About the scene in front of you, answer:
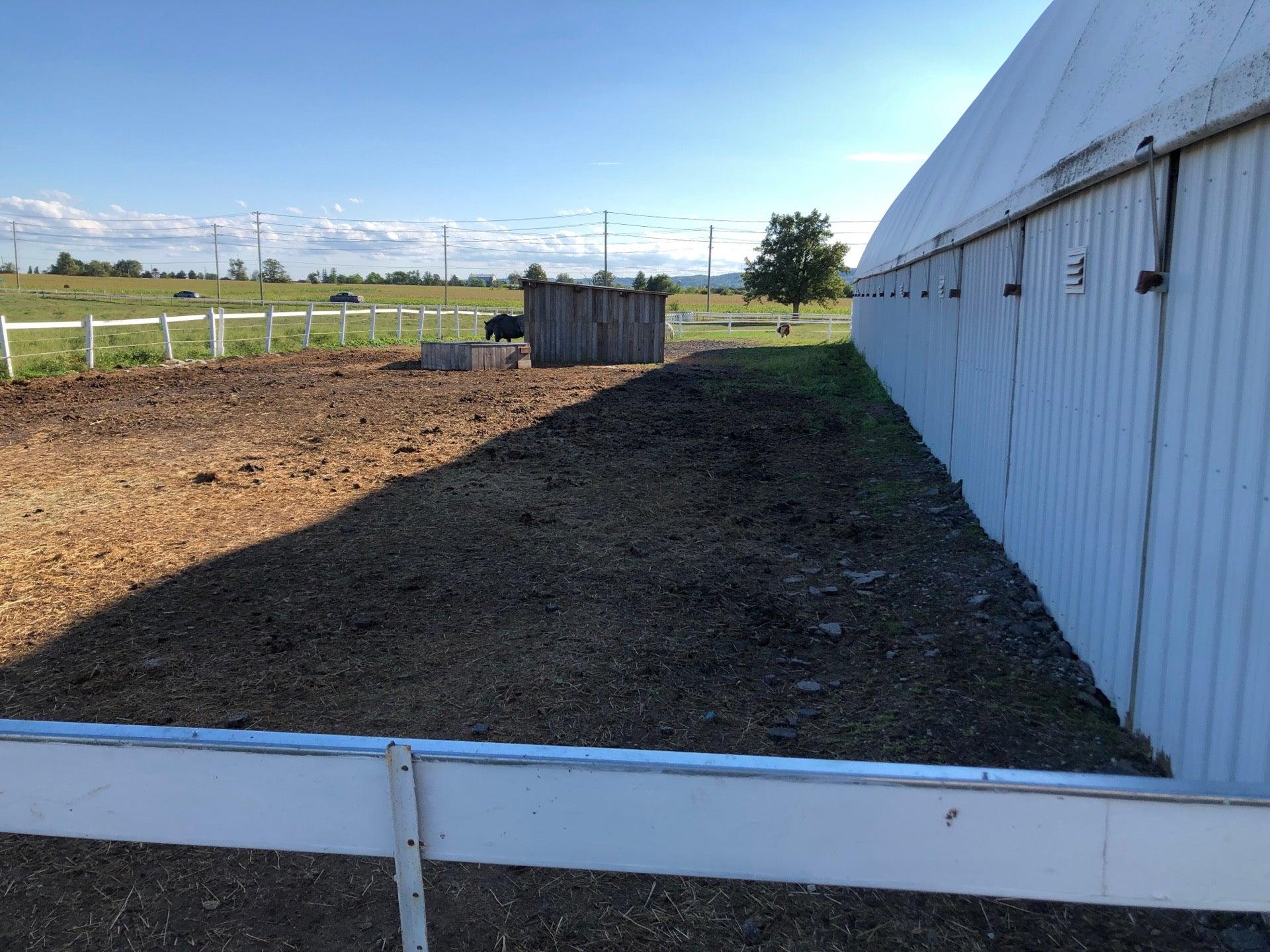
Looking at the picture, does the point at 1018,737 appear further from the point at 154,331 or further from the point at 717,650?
the point at 154,331

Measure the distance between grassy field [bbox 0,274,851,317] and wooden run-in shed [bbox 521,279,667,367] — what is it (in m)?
47.1

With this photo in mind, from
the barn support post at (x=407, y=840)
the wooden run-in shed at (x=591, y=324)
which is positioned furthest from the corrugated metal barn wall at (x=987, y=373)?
the wooden run-in shed at (x=591, y=324)

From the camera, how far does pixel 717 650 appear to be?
193 inches

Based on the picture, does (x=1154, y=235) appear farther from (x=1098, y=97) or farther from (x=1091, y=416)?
(x=1098, y=97)

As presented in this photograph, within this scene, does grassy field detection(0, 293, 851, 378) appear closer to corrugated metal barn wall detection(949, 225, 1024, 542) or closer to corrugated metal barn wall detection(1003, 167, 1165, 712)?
corrugated metal barn wall detection(949, 225, 1024, 542)

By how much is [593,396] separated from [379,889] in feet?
45.2

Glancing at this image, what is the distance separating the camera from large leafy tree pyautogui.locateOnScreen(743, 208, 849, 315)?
237ft

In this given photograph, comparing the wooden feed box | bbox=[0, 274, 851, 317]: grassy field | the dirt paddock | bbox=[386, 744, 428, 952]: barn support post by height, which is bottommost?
the dirt paddock

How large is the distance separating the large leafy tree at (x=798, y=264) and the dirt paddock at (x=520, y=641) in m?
64.2

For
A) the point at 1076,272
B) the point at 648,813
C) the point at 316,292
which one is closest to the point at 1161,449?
the point at 1076,272

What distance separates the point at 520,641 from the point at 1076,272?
11.7ft

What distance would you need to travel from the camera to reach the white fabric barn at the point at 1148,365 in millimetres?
2932

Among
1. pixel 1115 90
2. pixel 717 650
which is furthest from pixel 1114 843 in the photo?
pixel 1115 90

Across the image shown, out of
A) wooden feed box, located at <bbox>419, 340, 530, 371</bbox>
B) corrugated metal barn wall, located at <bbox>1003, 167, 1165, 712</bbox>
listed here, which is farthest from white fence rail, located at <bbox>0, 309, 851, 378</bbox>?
corrugated metal barn wall, located at <bbox>1003, 167, 1165, 712</bbox>
